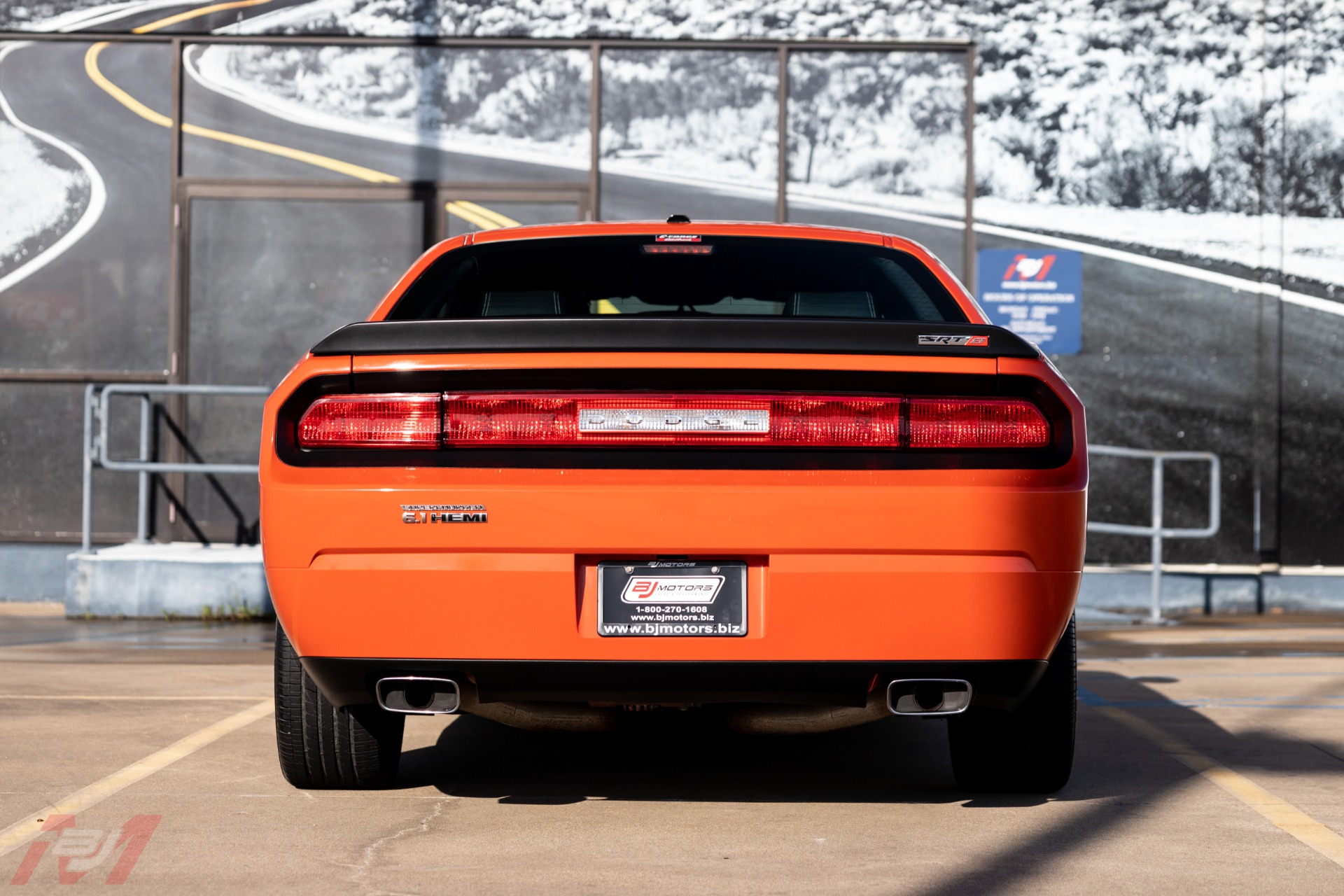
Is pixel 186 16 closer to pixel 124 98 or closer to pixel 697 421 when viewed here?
pixel 124 98

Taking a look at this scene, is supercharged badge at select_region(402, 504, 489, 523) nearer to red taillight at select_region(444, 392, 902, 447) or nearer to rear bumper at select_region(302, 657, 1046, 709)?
red taillight at select_region(444, 392, 902, 447)

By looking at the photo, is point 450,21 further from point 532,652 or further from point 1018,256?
point 532,652

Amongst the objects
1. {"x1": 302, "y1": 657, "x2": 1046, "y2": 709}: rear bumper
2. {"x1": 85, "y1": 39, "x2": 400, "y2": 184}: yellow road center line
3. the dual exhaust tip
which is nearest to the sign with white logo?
{"x1": 302, "y1": 657, "x2": 1046, "y2": 709}: rear bumper

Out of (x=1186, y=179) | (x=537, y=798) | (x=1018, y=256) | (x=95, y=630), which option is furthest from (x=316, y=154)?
(x=537, y=798)

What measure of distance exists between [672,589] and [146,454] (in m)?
8.22

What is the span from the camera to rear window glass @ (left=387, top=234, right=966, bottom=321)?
205 inches

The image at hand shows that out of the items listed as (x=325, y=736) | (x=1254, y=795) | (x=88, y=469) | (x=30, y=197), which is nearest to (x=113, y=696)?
(x=325, y=736)

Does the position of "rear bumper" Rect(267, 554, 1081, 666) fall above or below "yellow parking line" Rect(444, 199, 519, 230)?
below

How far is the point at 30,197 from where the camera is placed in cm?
1191

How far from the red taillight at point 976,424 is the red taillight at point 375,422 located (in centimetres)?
115

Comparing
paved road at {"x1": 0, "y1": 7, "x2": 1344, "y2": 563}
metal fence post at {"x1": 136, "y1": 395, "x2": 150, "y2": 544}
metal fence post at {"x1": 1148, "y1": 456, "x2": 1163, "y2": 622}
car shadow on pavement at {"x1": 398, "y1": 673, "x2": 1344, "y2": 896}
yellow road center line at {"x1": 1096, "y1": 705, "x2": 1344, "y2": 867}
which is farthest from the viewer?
paved road at {"x1": 0, "y1": 7, "x2": 1344, "y2": 563}

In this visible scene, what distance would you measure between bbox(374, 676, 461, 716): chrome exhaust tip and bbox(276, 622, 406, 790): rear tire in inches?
12.4

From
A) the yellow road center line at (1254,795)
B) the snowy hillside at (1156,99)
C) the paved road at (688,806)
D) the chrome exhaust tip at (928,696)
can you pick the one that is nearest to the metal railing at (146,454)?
the paved road at (688,806)

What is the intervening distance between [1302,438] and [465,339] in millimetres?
8944
